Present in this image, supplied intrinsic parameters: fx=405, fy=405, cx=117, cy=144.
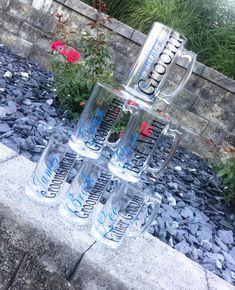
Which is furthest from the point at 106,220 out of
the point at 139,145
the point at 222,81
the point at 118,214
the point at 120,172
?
the point at 222,81

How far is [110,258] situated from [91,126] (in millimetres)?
397

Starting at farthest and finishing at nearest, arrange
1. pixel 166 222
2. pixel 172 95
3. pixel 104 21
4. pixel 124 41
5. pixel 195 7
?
pixel 195 7 → pixel 124 41 → pixel 104 21 → pixel 166 222 → pixel 172 95

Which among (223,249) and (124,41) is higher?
(124,41)

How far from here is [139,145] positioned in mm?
1181

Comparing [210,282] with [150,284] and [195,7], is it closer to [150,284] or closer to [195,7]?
[150,284]

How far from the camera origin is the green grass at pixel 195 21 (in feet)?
13.9

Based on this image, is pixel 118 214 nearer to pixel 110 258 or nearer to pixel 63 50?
pixel 110 258

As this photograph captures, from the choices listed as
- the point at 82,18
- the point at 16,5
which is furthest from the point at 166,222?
the point at 16,5

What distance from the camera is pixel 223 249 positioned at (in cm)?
224

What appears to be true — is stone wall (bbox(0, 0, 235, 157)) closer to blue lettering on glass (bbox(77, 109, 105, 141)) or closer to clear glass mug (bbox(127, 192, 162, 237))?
clear glass mug (bbox(127, 192, 162, 237))

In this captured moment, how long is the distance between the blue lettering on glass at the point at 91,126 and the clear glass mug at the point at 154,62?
0.37ft

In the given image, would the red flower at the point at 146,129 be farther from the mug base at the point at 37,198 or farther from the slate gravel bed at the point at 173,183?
the slate gravel bed at the point at 173,183

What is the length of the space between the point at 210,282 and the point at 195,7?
3.95m

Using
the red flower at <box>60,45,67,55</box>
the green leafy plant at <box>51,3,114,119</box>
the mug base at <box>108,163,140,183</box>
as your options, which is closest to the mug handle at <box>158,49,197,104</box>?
the mug base at <box>108,163,140,183</box>
